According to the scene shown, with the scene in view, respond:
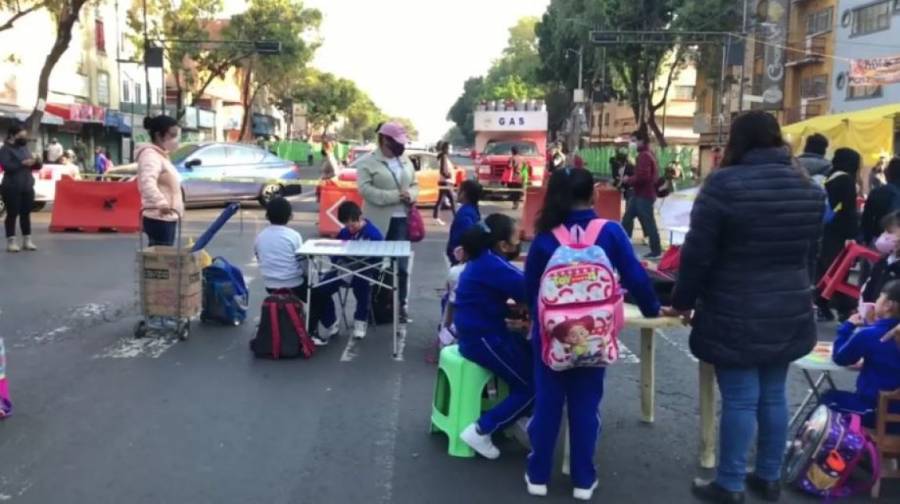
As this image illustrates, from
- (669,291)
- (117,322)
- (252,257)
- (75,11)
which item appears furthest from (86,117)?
(669,291)

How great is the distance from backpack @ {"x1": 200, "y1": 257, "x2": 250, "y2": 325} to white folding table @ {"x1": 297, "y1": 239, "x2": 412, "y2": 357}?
3.76 feet

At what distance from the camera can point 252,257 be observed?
12.2 metres

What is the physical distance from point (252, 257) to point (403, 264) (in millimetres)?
5635

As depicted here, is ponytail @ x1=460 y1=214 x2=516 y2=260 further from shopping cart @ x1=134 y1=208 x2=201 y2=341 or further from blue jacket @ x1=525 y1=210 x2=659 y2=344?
shopping cart @ x1=134 y1=208 x2=201 y2=341

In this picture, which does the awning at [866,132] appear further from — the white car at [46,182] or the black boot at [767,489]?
the white car at [46,182]

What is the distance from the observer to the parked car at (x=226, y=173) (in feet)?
62.7

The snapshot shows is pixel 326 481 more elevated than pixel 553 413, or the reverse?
pixel 553 413

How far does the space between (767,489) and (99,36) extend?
40688mm

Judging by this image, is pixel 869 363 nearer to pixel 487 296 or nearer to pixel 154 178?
pixel 487 296

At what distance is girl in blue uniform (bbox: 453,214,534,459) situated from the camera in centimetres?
453

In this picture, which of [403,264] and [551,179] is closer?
[551,179]

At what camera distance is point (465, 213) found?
6.59 m

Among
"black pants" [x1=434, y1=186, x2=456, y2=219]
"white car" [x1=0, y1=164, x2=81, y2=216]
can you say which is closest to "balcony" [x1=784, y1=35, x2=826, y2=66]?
"black pants" [x1=434, y1=186, x2=456, y2=219]

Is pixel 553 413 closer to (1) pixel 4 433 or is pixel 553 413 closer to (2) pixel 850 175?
(1) pixel 4 433
